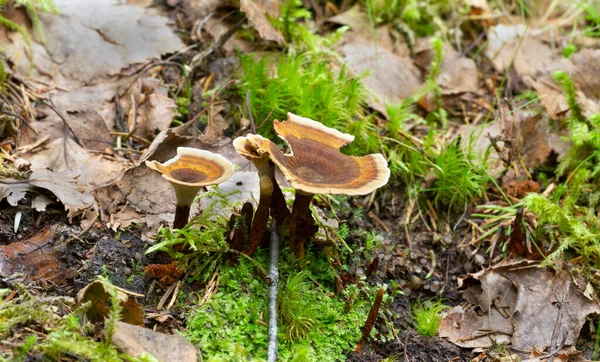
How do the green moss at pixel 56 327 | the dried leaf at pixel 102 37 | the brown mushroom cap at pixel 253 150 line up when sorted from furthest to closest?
the dried leaf at pixel 102 37, the brown mushroom cap at pixel 253 150, the green moss at pixel 56 327

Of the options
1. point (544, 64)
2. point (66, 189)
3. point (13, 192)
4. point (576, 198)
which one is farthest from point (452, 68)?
point (13, 192)

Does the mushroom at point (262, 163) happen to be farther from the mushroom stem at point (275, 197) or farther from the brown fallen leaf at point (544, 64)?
the brown fallen leaf at point (544, 64)

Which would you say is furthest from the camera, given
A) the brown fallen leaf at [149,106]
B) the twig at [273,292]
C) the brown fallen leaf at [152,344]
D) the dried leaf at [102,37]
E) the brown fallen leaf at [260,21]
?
the brown fallen leaf at [260,21]

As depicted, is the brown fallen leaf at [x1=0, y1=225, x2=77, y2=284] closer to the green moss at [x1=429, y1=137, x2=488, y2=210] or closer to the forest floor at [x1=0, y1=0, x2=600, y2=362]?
the forest floor at [x1=0, y1=0, x2=600, y2=362]

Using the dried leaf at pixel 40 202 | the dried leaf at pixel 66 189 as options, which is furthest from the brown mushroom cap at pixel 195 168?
the dried leaf at pixel 40 202

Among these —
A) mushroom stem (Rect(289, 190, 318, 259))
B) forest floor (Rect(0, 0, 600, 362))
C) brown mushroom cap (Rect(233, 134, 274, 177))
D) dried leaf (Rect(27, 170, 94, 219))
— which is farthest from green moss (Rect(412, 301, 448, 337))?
dried leaf (Rect(27, 170, 94, 219))

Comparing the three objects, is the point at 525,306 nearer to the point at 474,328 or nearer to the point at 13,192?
the point at 474,328

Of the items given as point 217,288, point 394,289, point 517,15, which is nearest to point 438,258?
point 394,289

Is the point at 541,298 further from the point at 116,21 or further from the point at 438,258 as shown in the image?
the point at 116,21
